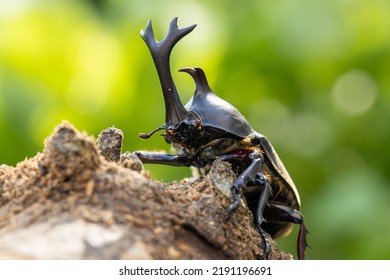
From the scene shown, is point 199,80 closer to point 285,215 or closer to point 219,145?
point 219,145

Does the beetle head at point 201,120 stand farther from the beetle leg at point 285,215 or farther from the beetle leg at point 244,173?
the beetle leg at point 285,215

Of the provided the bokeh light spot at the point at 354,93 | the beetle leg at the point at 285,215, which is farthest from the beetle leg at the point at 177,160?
the bokeh light spot at the point at 354,93

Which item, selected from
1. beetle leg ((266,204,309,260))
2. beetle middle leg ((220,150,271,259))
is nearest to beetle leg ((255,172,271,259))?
beetle middle leg ((220,150,271,259))

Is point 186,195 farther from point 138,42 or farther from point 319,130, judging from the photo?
point 319,130

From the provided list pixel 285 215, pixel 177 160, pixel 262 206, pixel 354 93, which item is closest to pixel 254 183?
pixel 262 206
